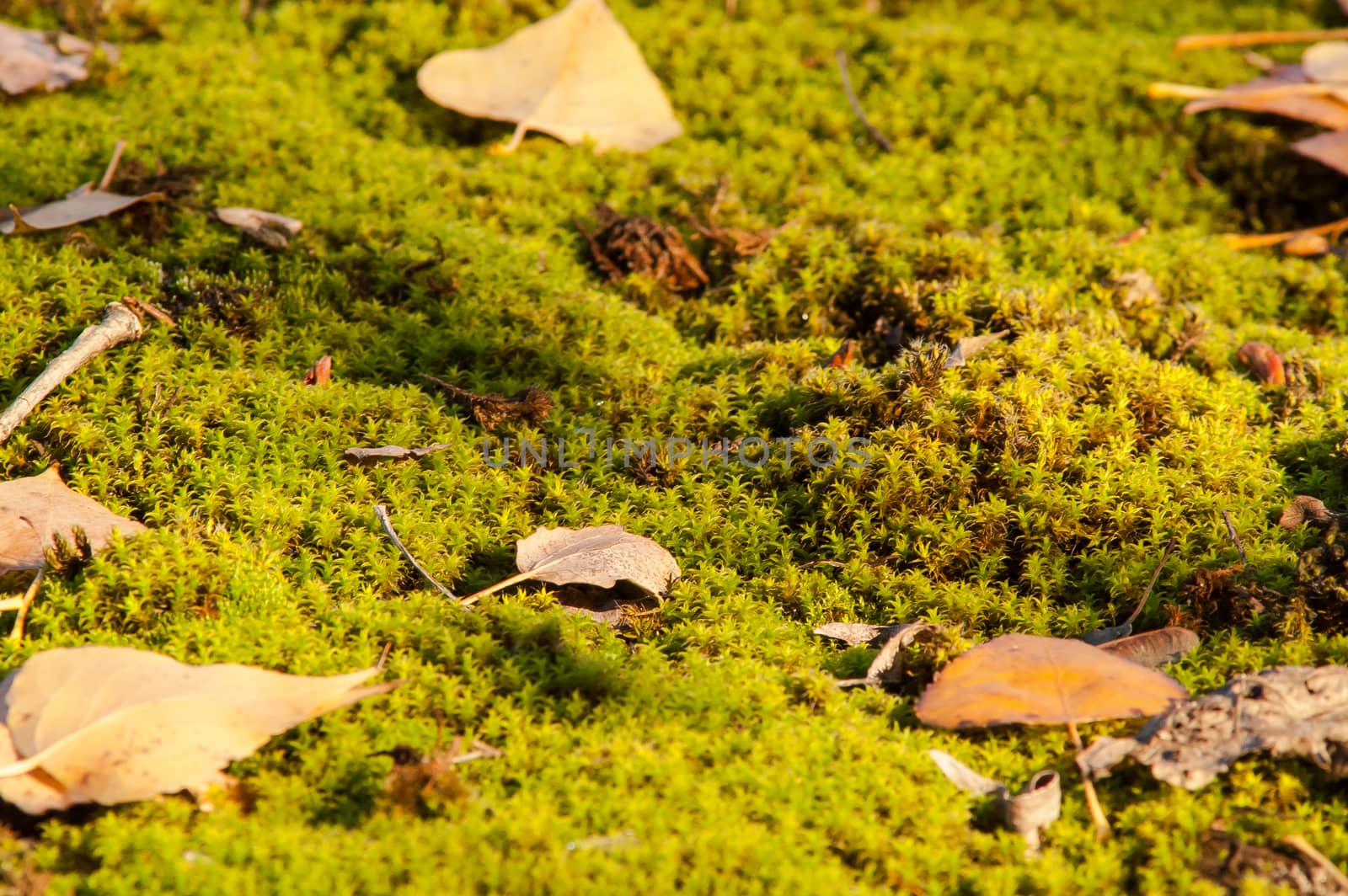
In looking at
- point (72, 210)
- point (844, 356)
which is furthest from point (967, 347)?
point (72, 210)

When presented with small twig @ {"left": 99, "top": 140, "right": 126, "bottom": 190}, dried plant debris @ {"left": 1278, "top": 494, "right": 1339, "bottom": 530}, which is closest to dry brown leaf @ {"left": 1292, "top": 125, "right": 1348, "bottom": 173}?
dried plant debris @ {"left": 1278, "top": 494, "right": 1339, "bottom": 530}

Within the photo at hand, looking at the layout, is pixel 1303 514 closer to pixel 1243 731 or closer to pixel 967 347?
pixel 1243 731

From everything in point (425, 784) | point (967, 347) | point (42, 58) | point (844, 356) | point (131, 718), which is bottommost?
point (425, 784)

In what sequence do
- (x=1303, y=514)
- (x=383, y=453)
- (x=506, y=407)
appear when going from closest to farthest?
(x=1303, y=514) → (x=383, y=453) → (x=506, y=407)

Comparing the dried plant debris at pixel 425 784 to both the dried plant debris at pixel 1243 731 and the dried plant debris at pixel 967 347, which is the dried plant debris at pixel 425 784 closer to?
the dried plant debris at pixel 1243 731

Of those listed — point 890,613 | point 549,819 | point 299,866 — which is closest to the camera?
point 299,866

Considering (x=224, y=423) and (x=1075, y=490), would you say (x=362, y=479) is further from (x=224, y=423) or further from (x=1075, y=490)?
(x=1075, y=490)

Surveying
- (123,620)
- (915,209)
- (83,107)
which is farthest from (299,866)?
(83,107)
